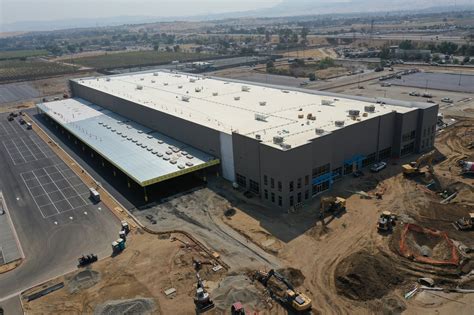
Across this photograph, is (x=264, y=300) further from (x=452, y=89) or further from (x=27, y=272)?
(x=452, y=89)

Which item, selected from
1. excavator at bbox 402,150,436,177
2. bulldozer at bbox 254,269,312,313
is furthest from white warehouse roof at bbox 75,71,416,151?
bulldozer at bbox 254,269,312,313

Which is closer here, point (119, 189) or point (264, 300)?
point (264, 300)

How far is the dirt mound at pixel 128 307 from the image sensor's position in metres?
34.6

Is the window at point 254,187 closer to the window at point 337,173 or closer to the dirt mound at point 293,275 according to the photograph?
the window at point 337,173

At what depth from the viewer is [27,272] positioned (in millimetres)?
41594

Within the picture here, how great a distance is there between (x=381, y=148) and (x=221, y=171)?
27146mm

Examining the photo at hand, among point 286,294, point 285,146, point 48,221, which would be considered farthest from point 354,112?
point 48,221

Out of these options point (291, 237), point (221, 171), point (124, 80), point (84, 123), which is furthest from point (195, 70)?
point (291, 237)

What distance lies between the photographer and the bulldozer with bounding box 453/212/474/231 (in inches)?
1746

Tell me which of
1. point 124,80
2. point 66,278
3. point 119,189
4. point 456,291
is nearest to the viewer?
point 456,291

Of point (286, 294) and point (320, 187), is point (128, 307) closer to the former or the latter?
point (286, 294)

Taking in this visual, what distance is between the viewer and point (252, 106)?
248ft

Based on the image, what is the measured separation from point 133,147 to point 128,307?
3749 cm

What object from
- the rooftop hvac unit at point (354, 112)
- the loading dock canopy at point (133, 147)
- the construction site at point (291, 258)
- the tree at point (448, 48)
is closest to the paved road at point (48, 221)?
the construction site at point (291, 258)
